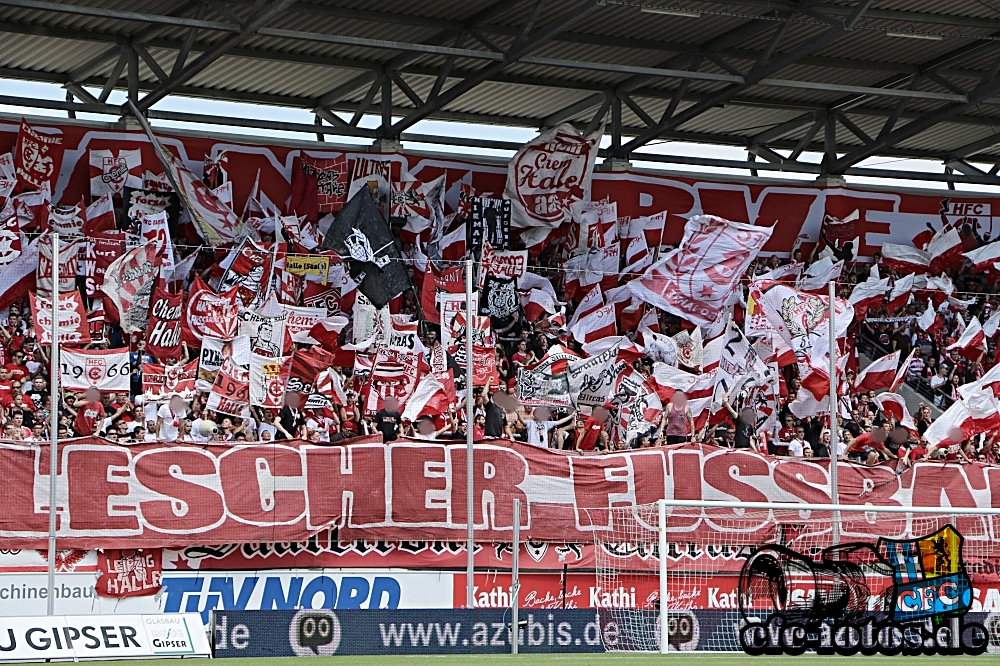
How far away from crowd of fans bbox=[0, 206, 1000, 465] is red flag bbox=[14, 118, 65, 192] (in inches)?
90.5

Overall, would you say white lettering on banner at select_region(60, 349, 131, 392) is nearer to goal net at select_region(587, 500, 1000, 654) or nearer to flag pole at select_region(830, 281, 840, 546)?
goal net at select_region(587, 500, 1000, 654)

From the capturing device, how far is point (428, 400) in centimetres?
1886

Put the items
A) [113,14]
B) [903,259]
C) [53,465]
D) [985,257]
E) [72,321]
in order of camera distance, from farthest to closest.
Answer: [985,257] → [903,259] → [72,321] → [113,14] → [53,465]

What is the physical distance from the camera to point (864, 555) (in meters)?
15.8

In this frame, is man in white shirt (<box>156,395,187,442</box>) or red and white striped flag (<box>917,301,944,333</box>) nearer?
man in white shirt (<box>156,395,187,442</box>)

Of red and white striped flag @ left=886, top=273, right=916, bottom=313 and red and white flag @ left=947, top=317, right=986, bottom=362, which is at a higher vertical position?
red and white striped flag @ left=886, top=273, right=916, bottom=313

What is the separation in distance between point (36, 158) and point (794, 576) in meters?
12.3

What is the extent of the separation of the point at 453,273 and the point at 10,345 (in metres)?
6.12

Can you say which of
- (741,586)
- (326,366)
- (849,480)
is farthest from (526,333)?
(741,586)

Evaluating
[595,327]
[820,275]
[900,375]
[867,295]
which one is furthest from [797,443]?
[820,275]

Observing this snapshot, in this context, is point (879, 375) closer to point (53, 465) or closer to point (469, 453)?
point (469, 453)

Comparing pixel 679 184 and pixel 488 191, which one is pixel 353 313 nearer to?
pixel 488 191

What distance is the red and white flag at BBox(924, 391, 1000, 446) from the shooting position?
68.7 feet

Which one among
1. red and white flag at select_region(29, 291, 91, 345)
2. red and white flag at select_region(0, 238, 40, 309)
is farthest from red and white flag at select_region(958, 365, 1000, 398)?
red and white flag at select_region(0, 238, 40, 309)
